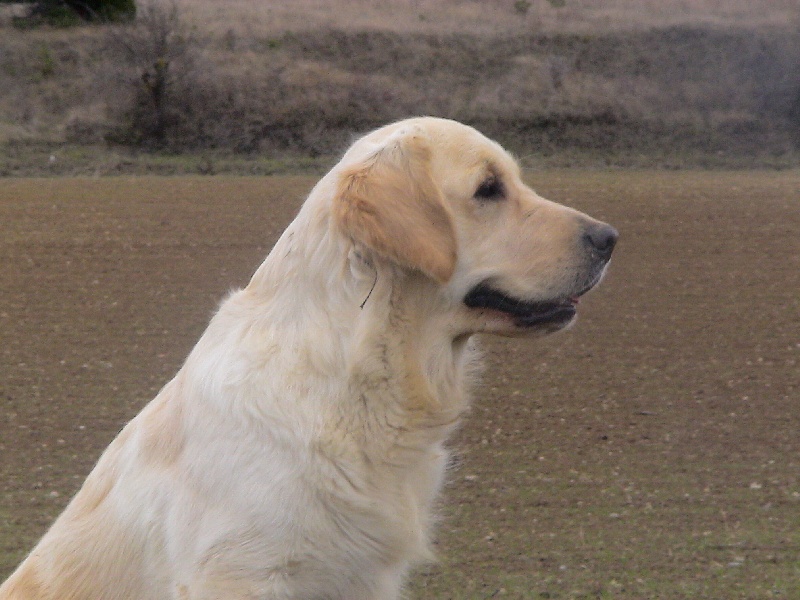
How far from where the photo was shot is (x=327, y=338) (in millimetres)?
3170

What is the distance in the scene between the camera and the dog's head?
3211 mm

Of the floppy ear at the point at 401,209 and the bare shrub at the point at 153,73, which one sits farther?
the bare shrub at the point at 153,73

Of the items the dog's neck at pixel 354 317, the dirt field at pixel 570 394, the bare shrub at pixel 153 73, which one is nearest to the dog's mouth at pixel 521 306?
the dog's neck at pixel 354 317

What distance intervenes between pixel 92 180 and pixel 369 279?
15.5 metres

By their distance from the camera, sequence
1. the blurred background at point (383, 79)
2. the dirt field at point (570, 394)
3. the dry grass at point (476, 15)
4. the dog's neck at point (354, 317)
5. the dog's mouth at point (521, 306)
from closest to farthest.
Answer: the dog's neck at point (354, 317) → the dog's mouth at point (521, 306) → the dirt field at point (570, 394) → the blurred background at point (383, 79) → the dry grass at point (476, 15)

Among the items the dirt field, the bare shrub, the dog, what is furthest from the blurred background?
the dog

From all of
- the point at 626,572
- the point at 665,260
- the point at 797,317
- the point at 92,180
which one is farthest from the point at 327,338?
the point at 92,180

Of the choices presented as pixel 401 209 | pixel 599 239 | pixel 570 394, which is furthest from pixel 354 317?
pixel 570 394

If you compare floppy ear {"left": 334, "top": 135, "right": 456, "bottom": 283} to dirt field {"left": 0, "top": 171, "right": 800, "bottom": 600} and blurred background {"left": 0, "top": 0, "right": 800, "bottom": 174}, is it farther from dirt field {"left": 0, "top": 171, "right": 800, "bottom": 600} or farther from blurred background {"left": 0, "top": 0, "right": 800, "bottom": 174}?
blurred background {"left": 0, "top": 0, "right": 800, "bottom": 174}

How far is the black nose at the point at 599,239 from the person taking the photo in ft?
11.2

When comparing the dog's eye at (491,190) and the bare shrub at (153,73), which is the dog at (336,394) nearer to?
the dog's eye at (491,190)

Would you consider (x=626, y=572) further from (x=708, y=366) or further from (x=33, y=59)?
(x=33, y=59)

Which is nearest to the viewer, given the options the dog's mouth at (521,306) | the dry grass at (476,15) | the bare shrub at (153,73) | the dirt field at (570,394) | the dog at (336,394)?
the dog at (336,394)

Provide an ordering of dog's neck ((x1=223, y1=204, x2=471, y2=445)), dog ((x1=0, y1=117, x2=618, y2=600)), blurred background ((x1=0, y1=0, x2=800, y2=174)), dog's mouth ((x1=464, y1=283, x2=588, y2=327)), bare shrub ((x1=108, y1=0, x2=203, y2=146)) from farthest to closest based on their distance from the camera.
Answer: bare shrub ((x1=108, y1=0, x2=203, y2=146)), blurred background ((x1=0, y1=0, x2=800, y2=174)), dog's mouth ((x1=464, y1=283, x2=588, y2=327)), dog's neck ((x1=223, y1=204, x2=471, y2=445)), dog ((x1=0, y1=117, x2=618, y2=600))
